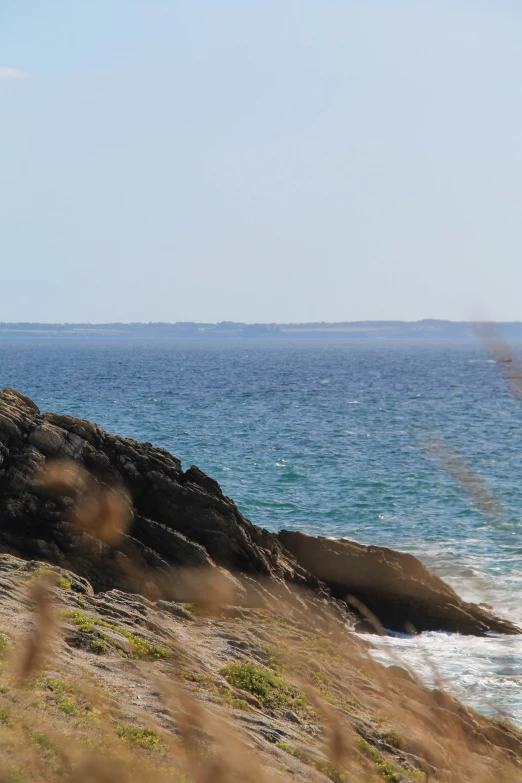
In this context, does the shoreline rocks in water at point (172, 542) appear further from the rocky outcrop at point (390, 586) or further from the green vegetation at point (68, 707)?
the green vegetation at point (68, 707)

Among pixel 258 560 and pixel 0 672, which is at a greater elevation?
pixel 0 672

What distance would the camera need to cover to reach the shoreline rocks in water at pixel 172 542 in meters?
20.0

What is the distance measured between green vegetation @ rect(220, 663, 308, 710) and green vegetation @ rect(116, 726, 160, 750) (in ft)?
11.8

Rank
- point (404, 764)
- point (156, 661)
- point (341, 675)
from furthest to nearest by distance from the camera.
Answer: point (341, 675) → point (156, 661) → point (404, 764)

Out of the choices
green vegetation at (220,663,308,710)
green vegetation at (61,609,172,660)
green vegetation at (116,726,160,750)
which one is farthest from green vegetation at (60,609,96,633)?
green vegetation at (116,726,160,750)

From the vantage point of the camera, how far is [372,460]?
159 ft

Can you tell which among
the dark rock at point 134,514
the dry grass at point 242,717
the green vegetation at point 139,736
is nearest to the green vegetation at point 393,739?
the dry grass at point 242,717

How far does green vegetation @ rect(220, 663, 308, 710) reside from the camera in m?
13.0

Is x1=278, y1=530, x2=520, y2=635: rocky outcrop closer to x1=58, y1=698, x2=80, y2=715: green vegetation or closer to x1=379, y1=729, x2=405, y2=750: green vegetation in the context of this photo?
x1=379, y1=729, x2=405, y2=750: green vegetation

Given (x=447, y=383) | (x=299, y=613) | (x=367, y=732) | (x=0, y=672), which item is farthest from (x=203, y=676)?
(x=447, y=383)

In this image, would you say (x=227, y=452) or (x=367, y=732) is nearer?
(x=367, y=732)

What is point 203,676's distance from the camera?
12.9 m

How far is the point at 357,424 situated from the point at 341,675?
50.1 m

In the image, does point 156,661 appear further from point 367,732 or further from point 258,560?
point 258,560
